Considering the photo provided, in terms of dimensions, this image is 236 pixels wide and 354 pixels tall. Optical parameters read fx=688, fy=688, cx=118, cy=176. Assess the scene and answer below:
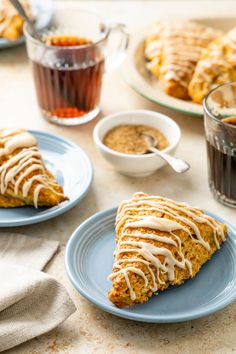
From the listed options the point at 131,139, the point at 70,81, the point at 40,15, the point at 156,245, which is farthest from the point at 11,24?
the point at 156,245

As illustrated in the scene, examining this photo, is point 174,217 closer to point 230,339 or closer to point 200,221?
point 200,221

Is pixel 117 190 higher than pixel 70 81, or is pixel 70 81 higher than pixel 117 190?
pixel 70 81

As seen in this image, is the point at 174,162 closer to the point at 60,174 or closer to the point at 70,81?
the point at 60,174

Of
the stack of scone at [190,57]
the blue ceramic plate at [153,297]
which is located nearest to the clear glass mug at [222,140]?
the blue ceramic plate at [153,297]

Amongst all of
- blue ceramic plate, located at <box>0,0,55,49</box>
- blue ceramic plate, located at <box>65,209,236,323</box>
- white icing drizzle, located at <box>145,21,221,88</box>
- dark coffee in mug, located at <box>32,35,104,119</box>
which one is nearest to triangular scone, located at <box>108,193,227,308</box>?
blue ceramic plate, located at <box>65,209,236,323</box>

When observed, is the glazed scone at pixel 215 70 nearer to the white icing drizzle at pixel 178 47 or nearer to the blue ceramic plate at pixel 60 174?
the white icing drizzle at pixel 178 47

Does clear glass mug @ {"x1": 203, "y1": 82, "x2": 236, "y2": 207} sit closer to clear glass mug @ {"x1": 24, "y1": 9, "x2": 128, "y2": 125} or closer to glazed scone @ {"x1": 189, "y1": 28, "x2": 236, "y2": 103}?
glazed scone @ {"x1": 189, "y1": 28, "x2": 236, "y2": 103}
